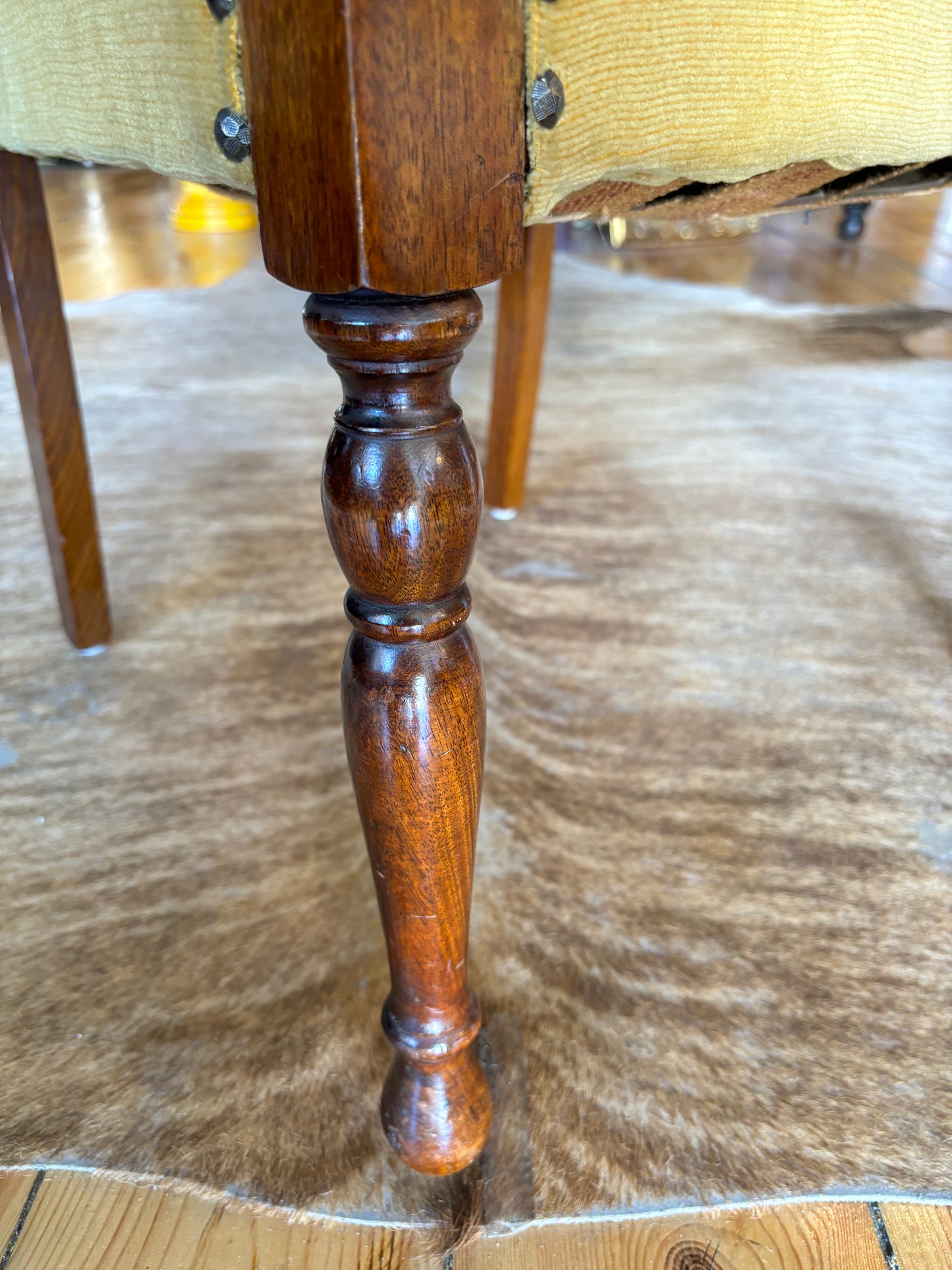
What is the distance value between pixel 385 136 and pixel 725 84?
139 mm

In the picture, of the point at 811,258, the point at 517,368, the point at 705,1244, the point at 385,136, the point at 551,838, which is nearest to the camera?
the point at 385,136

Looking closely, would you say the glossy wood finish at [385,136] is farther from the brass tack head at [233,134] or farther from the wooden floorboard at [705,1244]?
the wooden floorboard at [705,1244]

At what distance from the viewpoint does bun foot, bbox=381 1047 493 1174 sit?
0.38m

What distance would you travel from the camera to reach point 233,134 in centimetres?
29

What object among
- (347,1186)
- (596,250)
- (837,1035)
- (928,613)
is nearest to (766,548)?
(928,613)

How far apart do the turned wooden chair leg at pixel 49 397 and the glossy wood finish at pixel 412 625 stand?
16.0 inches

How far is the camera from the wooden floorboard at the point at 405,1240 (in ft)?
1.22

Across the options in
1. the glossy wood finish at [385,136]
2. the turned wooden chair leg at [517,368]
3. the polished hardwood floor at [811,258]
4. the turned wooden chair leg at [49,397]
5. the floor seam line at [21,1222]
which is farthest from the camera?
the polished hardwood floor at [811,258]

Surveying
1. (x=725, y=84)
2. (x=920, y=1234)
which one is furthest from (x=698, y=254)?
(x=920, y=1234)

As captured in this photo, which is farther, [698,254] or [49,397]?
[698,254]

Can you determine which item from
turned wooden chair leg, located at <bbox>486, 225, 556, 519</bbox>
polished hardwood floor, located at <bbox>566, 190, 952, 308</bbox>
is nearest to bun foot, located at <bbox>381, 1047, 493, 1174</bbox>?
turned wooden chair leg, located at <bbox>486, 225, 556, 519</bbox>

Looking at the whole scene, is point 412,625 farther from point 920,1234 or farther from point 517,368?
point 517,368

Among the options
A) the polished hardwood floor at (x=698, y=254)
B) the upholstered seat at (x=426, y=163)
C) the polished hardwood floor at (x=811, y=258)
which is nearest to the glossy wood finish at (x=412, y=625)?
the upholstered seat at (x=426, y=163)

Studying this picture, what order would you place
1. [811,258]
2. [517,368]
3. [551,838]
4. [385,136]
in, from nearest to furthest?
1. [385,136]
2. [551,838]
3. [517,368]
4. [811,258]
